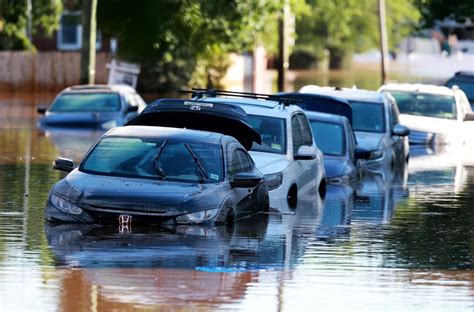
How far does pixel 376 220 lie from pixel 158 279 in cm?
580

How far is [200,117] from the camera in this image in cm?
1569

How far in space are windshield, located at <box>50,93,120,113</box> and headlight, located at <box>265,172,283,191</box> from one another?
48.6 ft

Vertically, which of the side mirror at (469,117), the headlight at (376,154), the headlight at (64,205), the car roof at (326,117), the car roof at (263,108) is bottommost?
the headlight at (376,154)

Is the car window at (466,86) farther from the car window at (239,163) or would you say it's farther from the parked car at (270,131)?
the car window at (239,163)

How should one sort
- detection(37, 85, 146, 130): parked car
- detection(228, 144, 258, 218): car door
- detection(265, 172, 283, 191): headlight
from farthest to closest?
detection(37, 85, 146, 130): parked car
detection(265, 172, 283, 191): headlight
detection(228, 144, 258, 218): car door

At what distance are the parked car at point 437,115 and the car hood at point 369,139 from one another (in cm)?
450

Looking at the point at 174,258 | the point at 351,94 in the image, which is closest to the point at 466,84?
the point at 351,94

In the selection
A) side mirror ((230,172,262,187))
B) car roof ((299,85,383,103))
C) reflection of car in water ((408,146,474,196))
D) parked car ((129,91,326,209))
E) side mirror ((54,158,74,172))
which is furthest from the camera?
car roof ((299,85,383,103))

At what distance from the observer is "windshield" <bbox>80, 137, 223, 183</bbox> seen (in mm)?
13547

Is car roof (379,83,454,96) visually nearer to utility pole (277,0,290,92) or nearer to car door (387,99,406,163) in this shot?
car door (387,99,406,163)

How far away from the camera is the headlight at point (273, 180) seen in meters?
16.1

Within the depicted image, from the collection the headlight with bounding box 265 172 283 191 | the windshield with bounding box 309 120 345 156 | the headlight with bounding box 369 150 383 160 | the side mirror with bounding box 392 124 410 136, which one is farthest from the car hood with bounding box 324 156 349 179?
the headlight with bounding box 265 172 283 191

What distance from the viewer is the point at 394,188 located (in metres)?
20.4

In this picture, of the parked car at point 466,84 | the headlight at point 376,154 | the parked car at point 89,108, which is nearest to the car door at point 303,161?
the headlight at point 376,154
